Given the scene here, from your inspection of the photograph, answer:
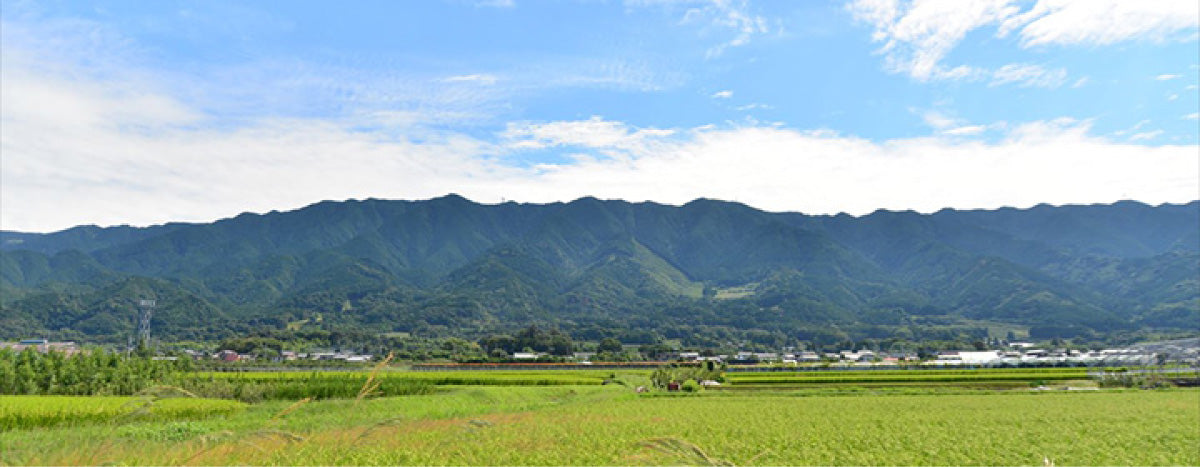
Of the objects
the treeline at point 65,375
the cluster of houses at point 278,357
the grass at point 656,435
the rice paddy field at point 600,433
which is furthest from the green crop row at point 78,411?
the cluster of houses at point 278,357

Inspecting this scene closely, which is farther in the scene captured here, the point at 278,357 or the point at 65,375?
the point at 278,357

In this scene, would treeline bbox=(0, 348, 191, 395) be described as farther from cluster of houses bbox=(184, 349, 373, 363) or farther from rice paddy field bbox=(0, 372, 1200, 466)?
cluster of houses bbox=(184, 349, 373, 363)

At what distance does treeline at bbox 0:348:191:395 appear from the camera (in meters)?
35.6

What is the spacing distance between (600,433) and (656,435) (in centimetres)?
250

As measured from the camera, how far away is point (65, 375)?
1518 inches

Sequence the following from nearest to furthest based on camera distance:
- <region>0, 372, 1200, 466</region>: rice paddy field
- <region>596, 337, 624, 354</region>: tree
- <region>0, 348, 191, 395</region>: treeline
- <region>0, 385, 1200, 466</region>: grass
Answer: <region>0, 385, 1200, 466</region>: grass
<region>0, 372, 1200, 466</region>: rice paddy field
<region>0, 348, 191, 395</region>: treeline
<region>596, 337, 624, 354</region>: tree

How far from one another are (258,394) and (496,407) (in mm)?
13737

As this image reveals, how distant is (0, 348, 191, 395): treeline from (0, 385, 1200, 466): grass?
43.2 feet

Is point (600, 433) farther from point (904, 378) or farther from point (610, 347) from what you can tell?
point (610, 347)

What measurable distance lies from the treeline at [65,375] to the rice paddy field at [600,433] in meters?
8.50

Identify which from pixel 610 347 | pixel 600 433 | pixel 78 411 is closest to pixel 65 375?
pixel 78 411

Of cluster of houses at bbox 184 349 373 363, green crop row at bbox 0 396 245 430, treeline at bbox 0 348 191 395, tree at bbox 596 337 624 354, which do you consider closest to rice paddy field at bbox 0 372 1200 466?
green crop row at bbox 0 396 245 430

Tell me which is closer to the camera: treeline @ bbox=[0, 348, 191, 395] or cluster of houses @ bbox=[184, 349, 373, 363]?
treeline @ bbox=[0, 348, 191, 395]

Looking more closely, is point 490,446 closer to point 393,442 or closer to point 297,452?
point 393,442
